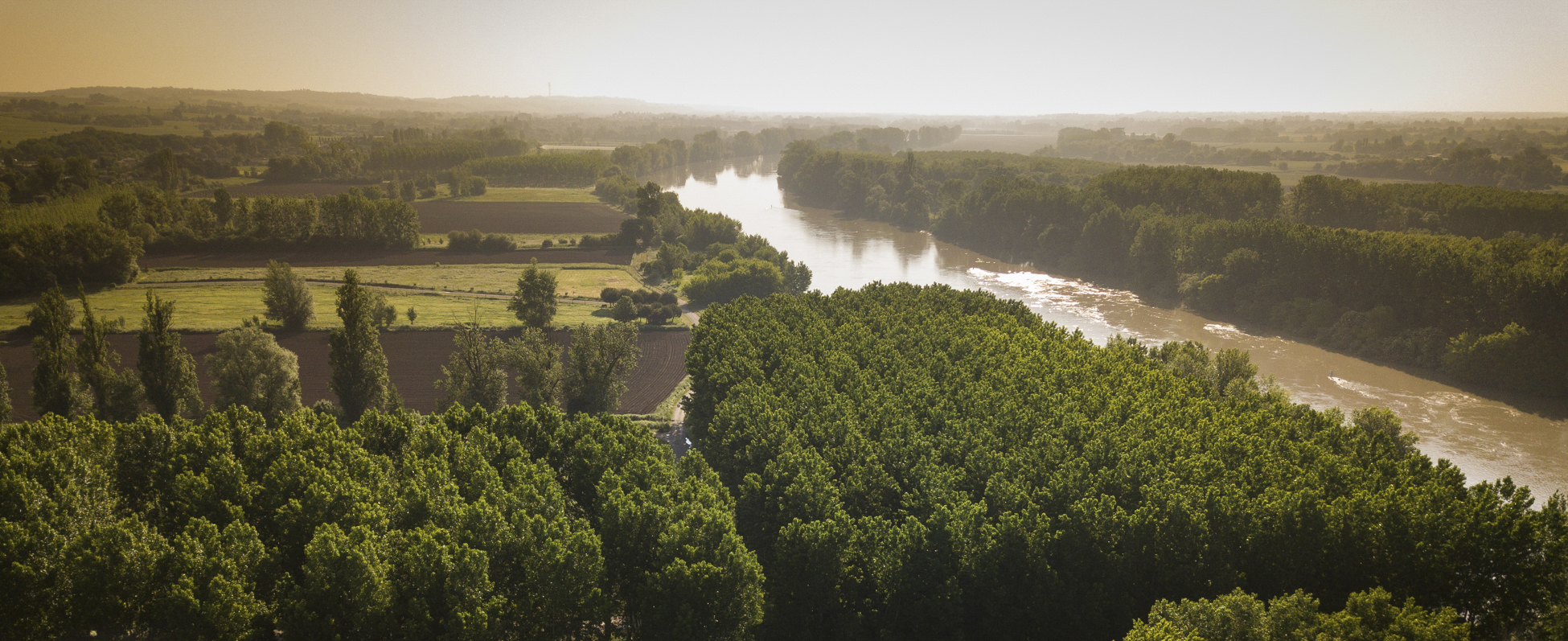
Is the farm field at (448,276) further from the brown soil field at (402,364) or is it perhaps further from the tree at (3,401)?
the tree at (3,401)

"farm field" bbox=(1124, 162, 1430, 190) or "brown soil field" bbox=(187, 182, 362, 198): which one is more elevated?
"farm field" bbox=(1124, 162, 1430, 190)

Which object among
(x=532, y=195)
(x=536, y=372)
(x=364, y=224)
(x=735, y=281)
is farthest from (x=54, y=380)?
(x=532, y=195)

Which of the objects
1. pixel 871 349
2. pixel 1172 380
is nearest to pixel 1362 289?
pixel 1172 380

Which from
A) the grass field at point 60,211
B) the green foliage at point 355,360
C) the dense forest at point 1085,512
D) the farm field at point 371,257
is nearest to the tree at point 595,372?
the green foliage at point 355,360

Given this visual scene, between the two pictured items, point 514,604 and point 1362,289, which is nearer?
point 514,604

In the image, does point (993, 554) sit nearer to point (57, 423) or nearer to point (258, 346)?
point (57, 423)

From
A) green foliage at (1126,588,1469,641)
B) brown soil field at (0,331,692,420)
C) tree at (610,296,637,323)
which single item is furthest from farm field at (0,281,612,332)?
green foliage at (1126,588,1469,641)

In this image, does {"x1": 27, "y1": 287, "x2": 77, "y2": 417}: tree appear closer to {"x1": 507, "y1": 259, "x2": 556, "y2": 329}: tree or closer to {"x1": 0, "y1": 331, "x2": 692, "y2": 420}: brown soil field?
{"x1": 0, "y1": 331, "x2": 692, "y2": 420}: brown soil field
